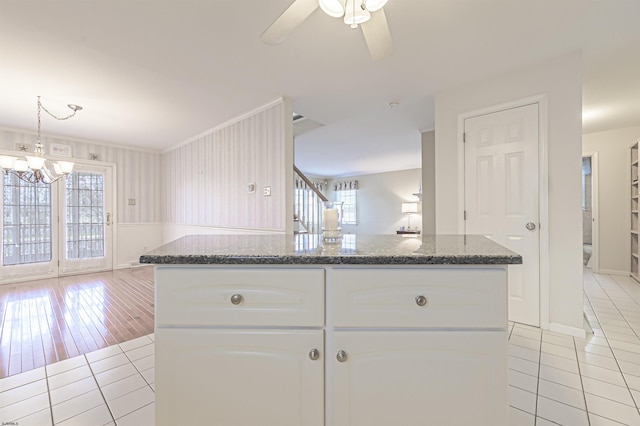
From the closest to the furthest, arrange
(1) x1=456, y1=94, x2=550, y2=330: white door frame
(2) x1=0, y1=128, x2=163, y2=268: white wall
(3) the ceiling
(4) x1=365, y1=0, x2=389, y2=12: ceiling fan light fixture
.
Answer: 1. (4) x1=365, y1=0, x2=389, y2=12: ceiling fan light fixture
2. (3) the ceiling
3. (1) x1=456, y1=94, x2=550, y2=330: white door frame
4. (2) x1=0, y1=128, x2=163, y2=268: white wall

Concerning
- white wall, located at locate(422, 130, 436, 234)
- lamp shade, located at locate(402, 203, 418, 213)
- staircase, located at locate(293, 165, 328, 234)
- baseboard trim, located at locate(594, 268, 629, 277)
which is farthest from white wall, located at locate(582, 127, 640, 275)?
staircase, located at locate(293, 165, 328, 234)

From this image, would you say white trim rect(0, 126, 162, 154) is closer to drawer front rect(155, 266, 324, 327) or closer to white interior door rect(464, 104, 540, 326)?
drawer front rect(155, 266, 324, 327)

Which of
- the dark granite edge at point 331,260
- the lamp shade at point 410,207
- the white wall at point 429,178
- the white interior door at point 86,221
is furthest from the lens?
the lamp shade at point 410,207

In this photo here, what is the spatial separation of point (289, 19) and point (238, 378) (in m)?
1.55

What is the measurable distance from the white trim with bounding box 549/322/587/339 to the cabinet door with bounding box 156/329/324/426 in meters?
2.42

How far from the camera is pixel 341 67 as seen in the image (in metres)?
2.51

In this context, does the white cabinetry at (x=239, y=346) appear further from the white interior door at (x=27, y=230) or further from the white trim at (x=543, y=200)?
the white interior door at (x=27, y=230)

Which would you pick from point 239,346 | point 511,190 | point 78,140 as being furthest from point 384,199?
point 239,346

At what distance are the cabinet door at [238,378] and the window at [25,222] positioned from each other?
5192 mm

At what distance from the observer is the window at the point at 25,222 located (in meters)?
4.20

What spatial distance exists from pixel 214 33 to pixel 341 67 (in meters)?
1.06

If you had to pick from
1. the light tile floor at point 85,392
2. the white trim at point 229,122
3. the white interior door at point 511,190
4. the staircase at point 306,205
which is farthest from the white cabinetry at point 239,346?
the staircase at point 306,205

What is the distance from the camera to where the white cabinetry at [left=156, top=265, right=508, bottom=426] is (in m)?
0.92

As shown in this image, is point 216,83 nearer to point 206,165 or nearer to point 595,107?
point 206,165
